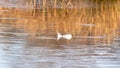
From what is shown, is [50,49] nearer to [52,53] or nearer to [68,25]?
[52,53]

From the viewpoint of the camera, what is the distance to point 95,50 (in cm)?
1148

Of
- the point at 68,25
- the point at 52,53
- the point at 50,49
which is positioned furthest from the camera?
the point at 68,25

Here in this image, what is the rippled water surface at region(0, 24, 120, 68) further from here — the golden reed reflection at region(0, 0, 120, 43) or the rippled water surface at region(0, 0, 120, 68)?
the golden reed reflection at region(0, 0, 120, 43)

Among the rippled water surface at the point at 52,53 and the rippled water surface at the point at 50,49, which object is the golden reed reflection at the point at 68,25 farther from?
the rippled water surface at the point at 52,53

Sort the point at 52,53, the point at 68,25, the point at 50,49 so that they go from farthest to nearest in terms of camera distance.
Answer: the point at 68,25, the point at 50,49, the point at 52,53

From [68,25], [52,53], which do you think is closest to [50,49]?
[52,53]

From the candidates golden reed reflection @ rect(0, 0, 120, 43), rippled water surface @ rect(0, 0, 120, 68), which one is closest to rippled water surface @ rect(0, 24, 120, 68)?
rippled water surface @ rect(0, 0, 120, 68)

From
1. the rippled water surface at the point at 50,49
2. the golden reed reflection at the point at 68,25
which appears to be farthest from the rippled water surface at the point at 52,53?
the golden reed reflection at the point at 68,25

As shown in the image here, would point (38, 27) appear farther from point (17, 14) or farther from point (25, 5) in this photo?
point (25, 5)

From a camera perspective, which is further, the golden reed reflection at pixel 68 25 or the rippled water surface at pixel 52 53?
the golden reed reflection at pixel 68 25

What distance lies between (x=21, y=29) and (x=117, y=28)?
334 cm

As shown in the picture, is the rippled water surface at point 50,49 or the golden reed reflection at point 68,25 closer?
the rippled water surface at point 50,49

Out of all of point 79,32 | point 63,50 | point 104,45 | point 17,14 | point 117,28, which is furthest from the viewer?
point 17,14

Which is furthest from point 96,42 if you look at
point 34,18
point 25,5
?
point 25,5
